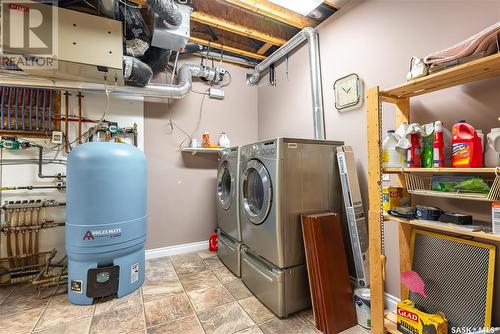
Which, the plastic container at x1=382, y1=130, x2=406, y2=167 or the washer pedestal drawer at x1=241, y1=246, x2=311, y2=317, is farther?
the washer pedestal drawer at x1=241, y1=246, x2=311, y2=317

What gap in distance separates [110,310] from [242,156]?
1769mm

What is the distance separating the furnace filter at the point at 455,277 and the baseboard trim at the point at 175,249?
252cm

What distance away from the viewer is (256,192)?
2.22m

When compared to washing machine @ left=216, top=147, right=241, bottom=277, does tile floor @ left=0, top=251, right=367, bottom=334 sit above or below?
below

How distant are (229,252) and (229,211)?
0.47m

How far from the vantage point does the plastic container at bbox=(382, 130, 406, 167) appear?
157 cm

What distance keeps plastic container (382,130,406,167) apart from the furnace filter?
54cm

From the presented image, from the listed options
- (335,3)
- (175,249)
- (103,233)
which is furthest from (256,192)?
(335,3)

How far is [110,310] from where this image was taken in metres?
1.91

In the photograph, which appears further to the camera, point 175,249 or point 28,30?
point 175,249

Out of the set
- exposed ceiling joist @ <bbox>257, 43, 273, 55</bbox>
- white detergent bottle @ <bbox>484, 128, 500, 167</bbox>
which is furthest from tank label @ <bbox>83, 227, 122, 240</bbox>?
exposed ceiling joist @ <bbox>257, 43, 273, 55</bbox>

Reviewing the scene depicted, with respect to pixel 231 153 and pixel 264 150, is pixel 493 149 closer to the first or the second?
pixel 264 150

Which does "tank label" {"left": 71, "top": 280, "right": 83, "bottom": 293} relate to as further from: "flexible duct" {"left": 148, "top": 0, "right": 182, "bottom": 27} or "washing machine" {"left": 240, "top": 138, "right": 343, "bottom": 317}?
"flexible duct" {"left": 148, "top": 0, "right": 182, "bottom": 27}

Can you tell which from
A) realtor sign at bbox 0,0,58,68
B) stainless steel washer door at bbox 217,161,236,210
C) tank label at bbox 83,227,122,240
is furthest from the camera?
stainless steel washer door at bbox 217,161,236,210
